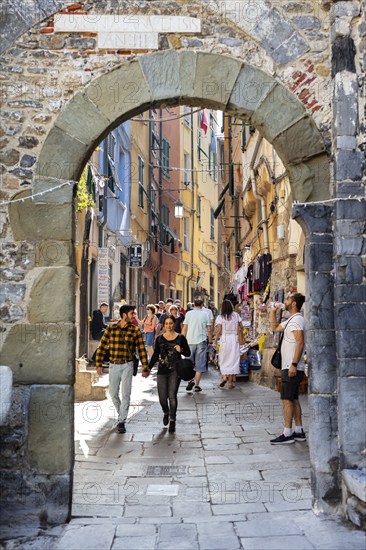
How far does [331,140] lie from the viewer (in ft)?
19.0

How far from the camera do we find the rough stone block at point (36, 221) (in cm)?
572

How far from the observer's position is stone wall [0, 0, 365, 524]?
5555mm

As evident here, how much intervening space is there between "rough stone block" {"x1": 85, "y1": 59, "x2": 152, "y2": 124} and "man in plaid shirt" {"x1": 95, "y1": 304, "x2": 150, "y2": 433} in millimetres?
3478

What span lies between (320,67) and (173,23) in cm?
119

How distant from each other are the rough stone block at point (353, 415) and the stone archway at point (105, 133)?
299 millimetres

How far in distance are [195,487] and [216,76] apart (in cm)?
330

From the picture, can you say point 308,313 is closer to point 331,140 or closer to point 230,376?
point 331,140

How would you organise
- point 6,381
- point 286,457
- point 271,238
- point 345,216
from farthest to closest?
point 271,238, point 286,457, point 345,216, point 6,381

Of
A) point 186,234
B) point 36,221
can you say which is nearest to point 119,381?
point 36,221

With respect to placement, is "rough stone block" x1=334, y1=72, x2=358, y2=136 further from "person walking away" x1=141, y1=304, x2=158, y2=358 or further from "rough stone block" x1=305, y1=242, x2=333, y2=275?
"person walking away" x1=141, y1=304, x2=158, y2=358

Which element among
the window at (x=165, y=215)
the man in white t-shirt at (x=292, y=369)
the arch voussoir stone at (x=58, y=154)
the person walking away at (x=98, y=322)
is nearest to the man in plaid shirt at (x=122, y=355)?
the man in white t-shirt at (x=292, y=369)

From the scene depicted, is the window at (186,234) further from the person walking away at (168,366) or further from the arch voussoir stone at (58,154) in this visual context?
the arch voussoir stone at (58,154)

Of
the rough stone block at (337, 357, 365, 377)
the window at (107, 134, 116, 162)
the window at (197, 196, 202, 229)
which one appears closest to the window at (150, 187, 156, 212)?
the window at (107, 134, 116, 162)

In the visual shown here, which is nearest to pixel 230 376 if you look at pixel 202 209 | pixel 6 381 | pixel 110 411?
pixel 110 411
